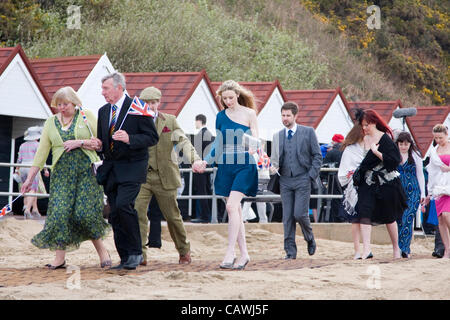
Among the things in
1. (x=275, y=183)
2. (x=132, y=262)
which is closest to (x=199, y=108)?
(x=275, y=183)

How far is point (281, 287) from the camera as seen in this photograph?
756cm

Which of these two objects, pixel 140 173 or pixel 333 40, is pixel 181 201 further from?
pixel 333 40

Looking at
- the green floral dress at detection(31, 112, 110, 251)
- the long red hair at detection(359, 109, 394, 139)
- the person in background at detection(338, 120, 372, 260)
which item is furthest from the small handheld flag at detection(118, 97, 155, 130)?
the person in background at detection(338, 120, 372, 260)

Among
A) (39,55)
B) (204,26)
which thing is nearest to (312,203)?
(39,55)

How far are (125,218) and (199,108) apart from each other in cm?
1052

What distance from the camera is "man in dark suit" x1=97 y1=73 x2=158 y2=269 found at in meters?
8.55

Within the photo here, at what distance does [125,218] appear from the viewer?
8.54m

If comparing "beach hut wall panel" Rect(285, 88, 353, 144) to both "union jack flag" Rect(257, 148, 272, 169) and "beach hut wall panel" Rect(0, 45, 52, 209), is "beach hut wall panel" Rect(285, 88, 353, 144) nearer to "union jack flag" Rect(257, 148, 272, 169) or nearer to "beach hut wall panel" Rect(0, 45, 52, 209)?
"beach hut wall panel" Rect(0, 45, 52, 209)

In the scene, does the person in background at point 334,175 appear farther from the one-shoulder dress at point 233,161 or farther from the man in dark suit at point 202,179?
the one-shoulder dress at point 233,161

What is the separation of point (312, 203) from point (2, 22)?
19272 mm

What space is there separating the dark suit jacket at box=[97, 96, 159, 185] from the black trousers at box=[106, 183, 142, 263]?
0.10m

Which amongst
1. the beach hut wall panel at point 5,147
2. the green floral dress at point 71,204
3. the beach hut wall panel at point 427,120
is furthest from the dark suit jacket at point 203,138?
the beach hut wall panel at point 427,120

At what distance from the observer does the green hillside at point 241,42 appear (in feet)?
107

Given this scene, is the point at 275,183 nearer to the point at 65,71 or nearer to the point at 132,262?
the point at 132,262
